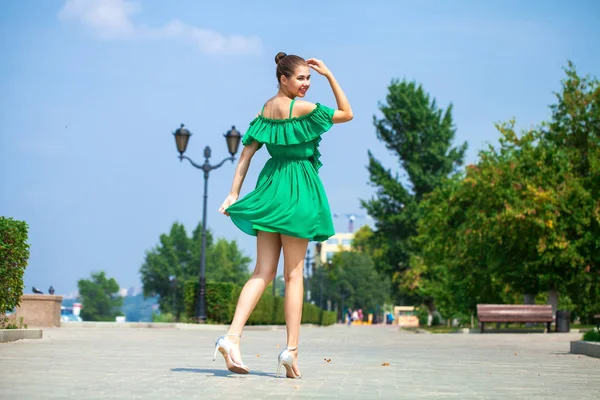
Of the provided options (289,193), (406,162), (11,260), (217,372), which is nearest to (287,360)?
(217,372)

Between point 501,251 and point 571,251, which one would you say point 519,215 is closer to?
point 571,251

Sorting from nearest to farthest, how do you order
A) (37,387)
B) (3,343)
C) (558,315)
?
(37,387), (3,343), (558,315)

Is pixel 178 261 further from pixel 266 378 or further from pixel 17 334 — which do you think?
pixel 266 378

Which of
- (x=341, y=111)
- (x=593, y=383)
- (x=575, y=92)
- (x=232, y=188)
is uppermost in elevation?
(x=575, y=92)

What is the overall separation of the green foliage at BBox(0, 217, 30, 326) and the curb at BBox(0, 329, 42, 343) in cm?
30

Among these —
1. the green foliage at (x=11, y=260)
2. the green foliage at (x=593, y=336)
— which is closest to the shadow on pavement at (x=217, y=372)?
the green foliage at (x=11, y=260)

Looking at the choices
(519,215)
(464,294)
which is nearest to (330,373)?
(519,215)

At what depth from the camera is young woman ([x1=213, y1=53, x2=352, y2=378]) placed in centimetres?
679

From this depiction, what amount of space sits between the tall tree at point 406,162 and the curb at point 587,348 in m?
47.6

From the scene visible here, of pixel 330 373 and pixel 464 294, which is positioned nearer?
pixel 330 373

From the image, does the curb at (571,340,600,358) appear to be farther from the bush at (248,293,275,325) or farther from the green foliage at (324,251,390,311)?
the green foliage at (324,251,390,311)

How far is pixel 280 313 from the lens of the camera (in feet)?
106

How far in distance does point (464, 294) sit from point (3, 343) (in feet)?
93.9

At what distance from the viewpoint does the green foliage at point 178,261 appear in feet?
365
